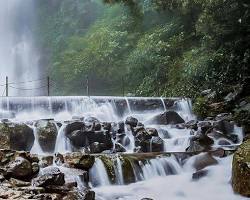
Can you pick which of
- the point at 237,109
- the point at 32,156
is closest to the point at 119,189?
the point at 32,156

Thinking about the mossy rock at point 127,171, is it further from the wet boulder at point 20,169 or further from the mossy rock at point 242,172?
the mossy rock at point 242,172

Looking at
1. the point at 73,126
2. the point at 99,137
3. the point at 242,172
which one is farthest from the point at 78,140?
the point at 242,172

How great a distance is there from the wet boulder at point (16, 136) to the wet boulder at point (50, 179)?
3700 millimetres

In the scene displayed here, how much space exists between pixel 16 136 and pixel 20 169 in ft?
12.2

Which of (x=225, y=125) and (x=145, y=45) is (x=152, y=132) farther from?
(x=145, y=45)

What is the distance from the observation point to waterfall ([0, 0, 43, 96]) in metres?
35.7

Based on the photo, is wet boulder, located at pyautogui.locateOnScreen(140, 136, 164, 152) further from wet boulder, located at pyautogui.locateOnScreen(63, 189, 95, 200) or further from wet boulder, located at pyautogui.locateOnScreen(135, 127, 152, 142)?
wet boulder, located at pyautogui.locateOnScreen(63, 189, 95, 200)

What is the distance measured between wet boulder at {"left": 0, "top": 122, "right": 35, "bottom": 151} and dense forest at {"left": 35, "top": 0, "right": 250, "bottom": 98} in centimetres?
456

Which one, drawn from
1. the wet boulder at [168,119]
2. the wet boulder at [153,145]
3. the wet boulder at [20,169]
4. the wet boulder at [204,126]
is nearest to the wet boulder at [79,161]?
the wet boulder at [20,169]

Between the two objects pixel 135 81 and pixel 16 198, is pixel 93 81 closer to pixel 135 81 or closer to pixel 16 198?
pixel 135 81

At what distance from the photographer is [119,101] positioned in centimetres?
1702

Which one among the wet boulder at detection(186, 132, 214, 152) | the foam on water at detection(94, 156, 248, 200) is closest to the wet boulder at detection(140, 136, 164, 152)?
the wet boulder at detection(186, 132, 214, 152)

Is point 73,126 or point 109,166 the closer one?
point 109,166

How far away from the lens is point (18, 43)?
37.7 meters
